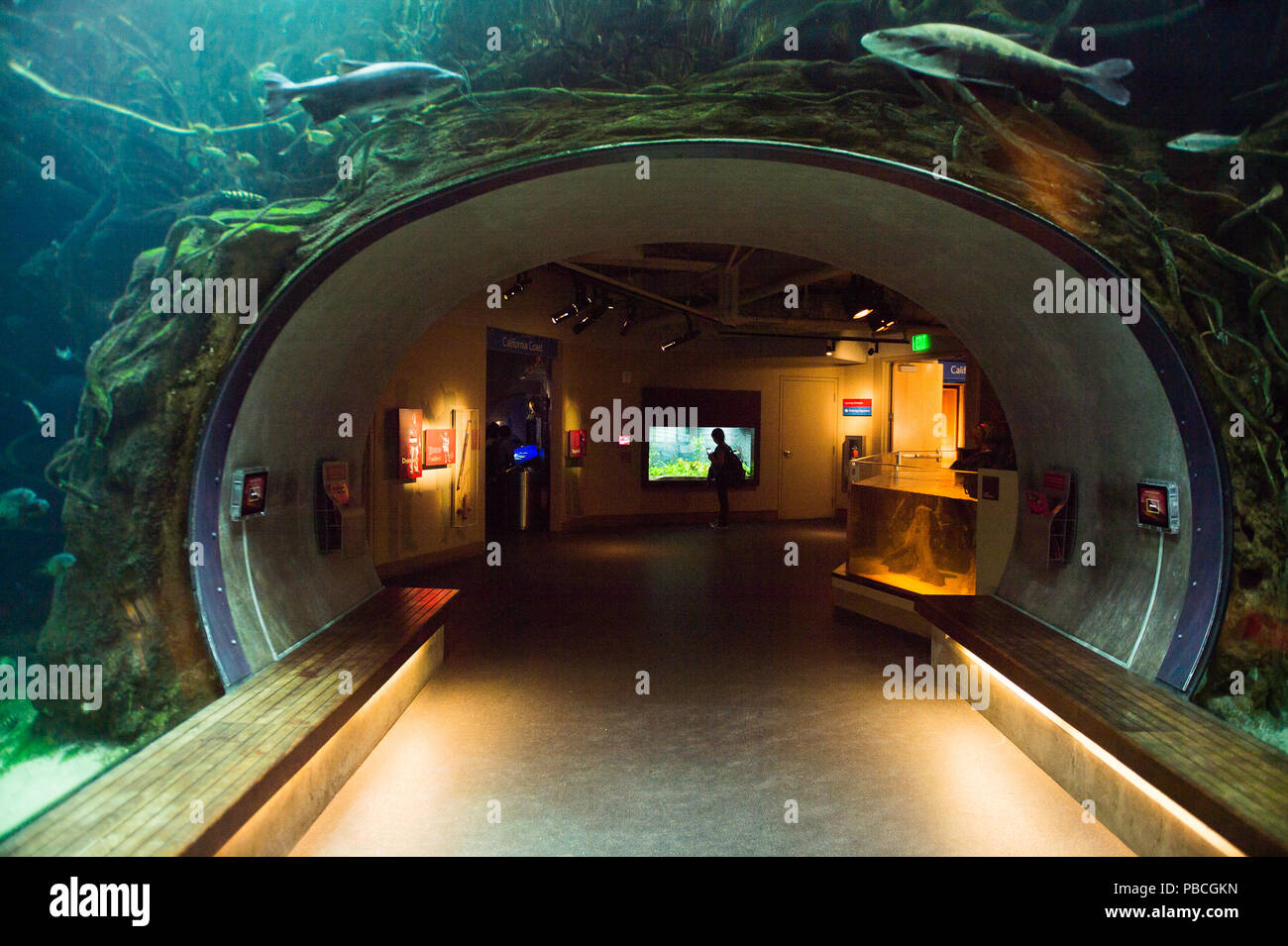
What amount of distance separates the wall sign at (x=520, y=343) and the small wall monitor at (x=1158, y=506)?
8946mm

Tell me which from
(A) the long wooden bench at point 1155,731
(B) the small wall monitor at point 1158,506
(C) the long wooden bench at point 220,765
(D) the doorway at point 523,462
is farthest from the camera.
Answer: (D) the doorway at point 523,462

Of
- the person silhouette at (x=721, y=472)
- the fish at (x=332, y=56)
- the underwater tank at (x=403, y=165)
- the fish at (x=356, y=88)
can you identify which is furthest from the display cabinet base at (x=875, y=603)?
the person silhouette at (x=721, y=472)

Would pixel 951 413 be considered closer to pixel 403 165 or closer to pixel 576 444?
pixel 576 444

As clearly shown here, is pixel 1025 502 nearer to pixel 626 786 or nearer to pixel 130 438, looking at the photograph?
pixel 626 786

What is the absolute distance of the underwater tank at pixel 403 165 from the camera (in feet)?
11.8

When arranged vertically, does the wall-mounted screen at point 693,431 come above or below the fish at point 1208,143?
below

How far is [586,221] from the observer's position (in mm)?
5285

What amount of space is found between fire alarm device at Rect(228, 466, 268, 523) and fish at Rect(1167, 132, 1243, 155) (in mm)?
4729

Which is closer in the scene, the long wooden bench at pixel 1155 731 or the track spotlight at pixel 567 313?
the long wooden bench at pixel 1155 731

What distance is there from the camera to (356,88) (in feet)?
12.6

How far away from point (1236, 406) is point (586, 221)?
3.54 m

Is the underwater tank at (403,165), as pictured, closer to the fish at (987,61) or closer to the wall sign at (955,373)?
the fish at (987,61)
